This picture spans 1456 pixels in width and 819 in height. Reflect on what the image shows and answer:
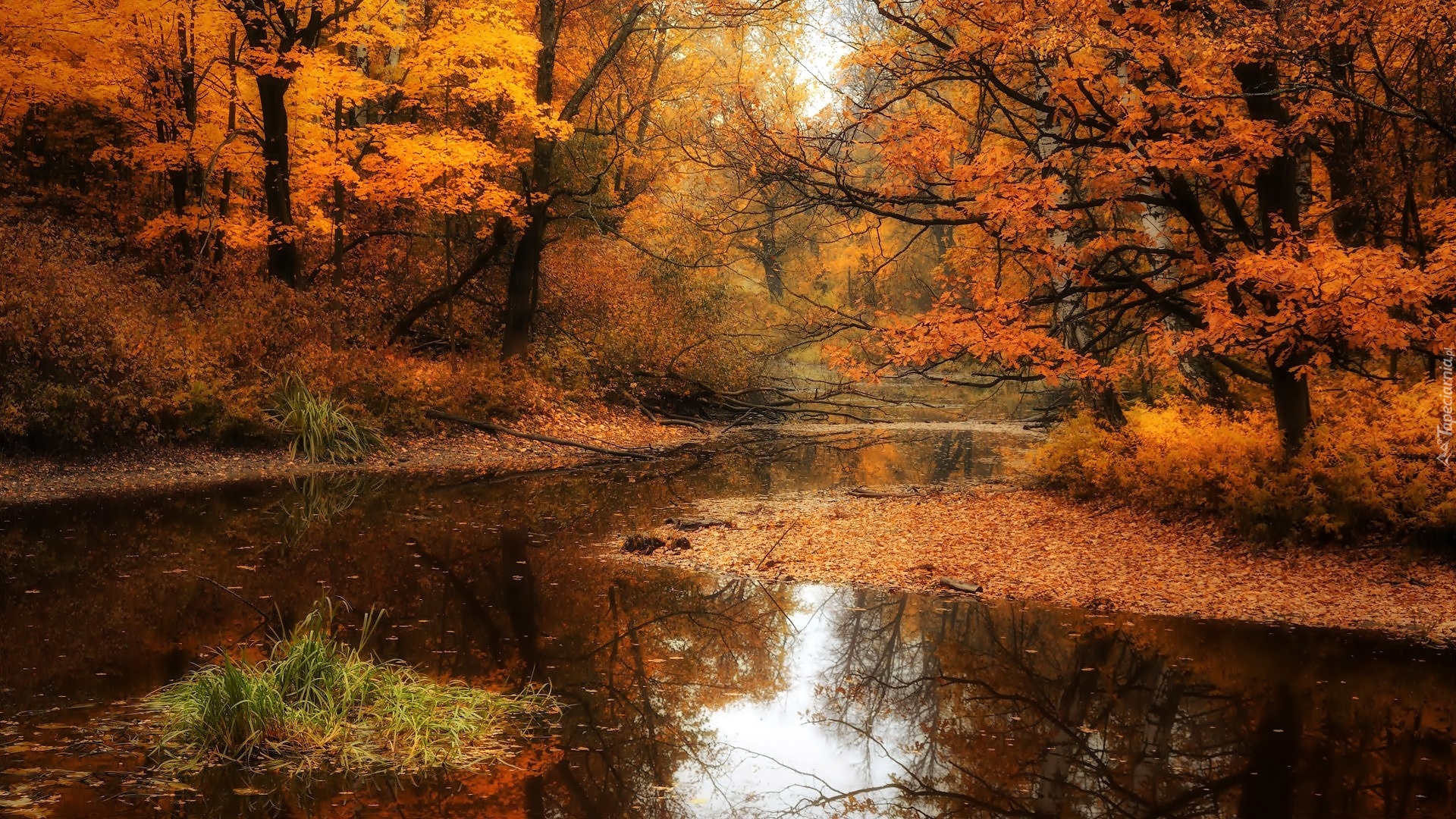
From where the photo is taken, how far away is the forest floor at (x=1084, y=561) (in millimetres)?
8508

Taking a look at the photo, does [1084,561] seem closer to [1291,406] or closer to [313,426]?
[1291,406]

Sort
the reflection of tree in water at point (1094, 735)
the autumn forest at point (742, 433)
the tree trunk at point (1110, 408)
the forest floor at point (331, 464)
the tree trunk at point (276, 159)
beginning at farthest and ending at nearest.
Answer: the tree trunk at point (276, 159) < the forest floor at point (331, 464) < the tree trunk at point (1110, 408) < the autumn forest at point (742, 433) < the reflection of tree in water at point (1094, 735)

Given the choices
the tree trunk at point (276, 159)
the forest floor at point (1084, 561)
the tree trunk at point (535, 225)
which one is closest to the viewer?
the forest floor at point (1084, 561)

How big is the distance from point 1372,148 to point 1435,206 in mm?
906

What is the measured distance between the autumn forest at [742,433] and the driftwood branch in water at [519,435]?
96mm

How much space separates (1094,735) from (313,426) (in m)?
13.7

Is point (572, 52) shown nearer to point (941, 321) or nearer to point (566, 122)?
point (566, 122)

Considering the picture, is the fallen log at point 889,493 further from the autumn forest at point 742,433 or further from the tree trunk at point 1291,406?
the tree trunk at point 1291,406

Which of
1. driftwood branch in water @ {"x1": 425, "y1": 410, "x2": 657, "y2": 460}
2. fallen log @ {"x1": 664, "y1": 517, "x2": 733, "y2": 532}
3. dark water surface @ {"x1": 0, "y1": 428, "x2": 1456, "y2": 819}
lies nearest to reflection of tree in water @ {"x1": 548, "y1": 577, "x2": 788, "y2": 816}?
dark water surface @ {"x1": 0, "y1": 428, "x2": 1456, "y2": 819}

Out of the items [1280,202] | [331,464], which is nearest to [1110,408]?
[1280,202]

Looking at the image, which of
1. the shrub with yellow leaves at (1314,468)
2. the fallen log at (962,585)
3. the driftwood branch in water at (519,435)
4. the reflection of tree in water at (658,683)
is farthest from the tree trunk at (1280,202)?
the driftwood branch in water at (519,435)

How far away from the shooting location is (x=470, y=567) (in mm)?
10047

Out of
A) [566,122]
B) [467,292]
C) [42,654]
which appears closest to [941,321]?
[42,654]

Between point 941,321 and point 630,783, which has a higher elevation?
point 941,321
